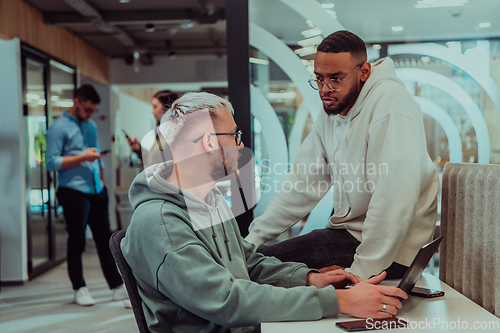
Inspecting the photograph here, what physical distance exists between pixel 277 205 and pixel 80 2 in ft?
12.4

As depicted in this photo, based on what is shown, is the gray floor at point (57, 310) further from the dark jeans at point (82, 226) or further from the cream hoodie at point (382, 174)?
the cream hoodie at point (382, 174)

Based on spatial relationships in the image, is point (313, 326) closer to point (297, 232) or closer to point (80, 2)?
point (297, 232)

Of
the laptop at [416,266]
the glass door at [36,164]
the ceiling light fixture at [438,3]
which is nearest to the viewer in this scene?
the laptop at [416,266]

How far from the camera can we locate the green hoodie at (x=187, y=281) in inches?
39.7

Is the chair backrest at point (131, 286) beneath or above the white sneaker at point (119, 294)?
above

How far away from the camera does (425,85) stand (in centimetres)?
228

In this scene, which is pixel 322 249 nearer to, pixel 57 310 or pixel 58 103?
pixel 57 310

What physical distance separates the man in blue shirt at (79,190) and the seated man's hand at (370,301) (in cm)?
278

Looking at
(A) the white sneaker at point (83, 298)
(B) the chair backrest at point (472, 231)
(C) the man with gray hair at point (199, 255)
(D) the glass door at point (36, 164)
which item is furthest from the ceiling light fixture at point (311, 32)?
(D) the glass door at point (36, 164)

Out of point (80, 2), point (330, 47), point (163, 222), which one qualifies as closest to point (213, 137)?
point (163, 222)

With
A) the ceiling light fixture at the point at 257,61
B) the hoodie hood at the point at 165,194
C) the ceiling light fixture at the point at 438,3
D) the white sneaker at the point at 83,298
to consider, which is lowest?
the white sneaker at the point at 83,298

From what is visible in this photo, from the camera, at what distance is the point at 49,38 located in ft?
16.6

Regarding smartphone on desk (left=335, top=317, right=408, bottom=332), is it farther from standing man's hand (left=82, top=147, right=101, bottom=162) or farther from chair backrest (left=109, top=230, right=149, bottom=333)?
standing man's hand (left=82, top=147, right=101, bottom=162)

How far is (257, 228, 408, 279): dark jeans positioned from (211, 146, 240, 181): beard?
62 cm
